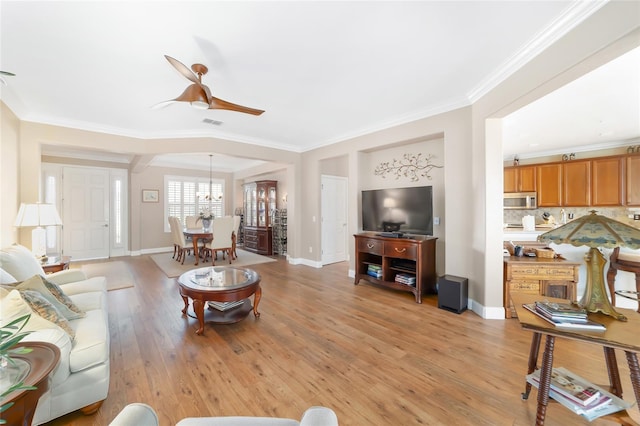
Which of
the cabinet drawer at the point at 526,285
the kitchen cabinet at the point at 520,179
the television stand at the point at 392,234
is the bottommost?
the cabinet drawer at the point at 526,285

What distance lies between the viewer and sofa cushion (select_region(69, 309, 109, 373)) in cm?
159

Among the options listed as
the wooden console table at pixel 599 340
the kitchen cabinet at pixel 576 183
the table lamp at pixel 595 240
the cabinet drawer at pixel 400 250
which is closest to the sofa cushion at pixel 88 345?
the wooden console table at pixel 599 340

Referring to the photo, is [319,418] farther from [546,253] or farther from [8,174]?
[8,174]

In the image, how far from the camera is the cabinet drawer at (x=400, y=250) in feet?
11.9

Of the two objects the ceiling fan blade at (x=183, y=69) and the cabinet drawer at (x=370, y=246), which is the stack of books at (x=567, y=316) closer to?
the cabinet drawer at (x=370, y=246)

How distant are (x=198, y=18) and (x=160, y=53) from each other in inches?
27.1

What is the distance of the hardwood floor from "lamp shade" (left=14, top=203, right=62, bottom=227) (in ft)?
4.39

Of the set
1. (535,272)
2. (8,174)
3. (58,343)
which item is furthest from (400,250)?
(8,174)

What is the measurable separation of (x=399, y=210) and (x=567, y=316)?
263 centimetres

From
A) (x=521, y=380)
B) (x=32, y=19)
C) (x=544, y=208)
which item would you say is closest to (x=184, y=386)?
(x=521, y=380)

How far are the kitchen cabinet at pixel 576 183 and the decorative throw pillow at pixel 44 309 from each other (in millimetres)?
7460

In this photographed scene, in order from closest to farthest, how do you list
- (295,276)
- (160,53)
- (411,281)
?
(160,53), (411,281), (295,276)

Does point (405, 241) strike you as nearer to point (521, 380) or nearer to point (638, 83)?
point (521, 380)

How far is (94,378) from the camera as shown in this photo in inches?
64.3
